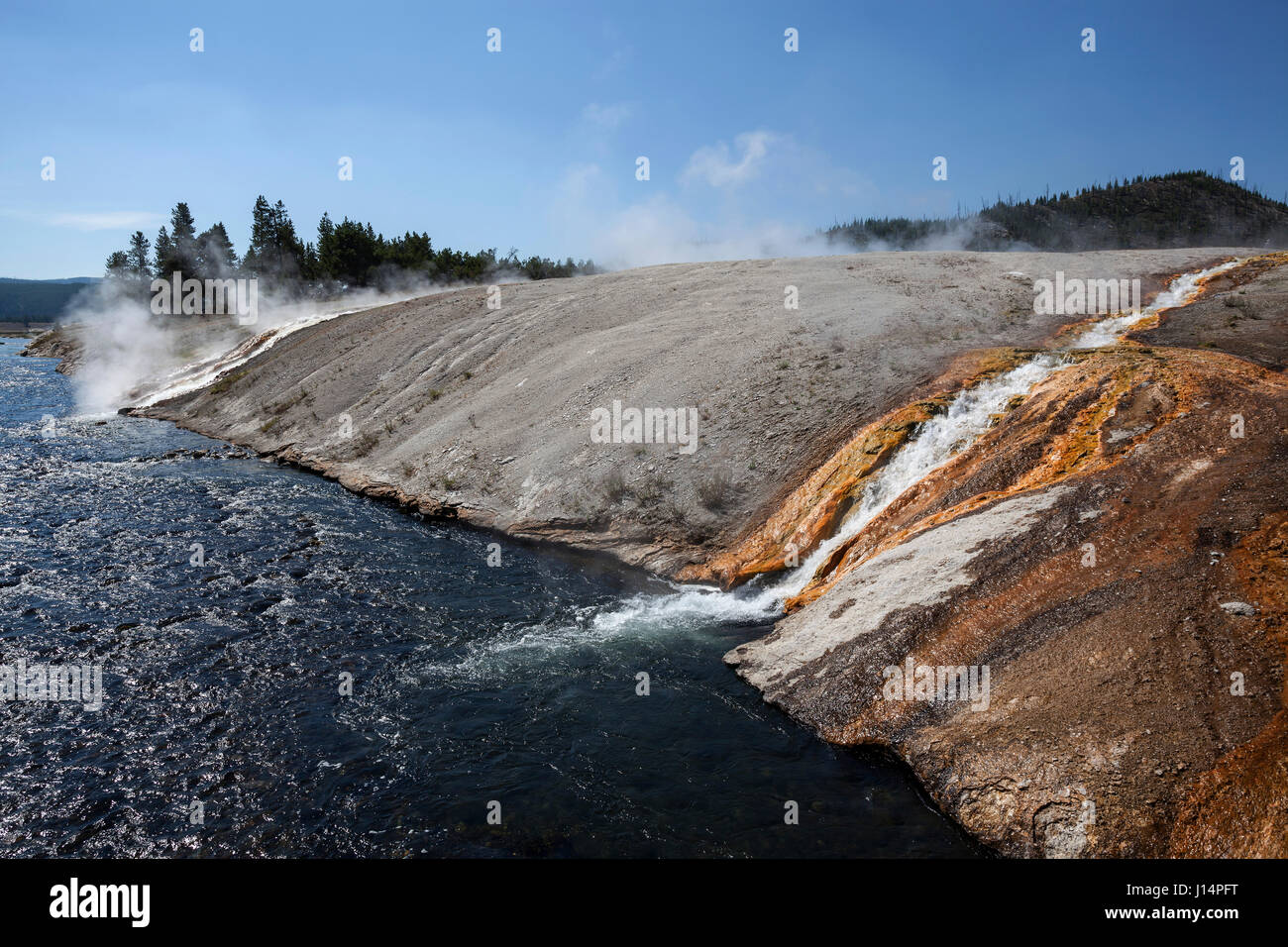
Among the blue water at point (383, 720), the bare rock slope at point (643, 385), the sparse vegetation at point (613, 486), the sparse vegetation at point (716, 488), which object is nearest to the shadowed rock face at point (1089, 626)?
the blue water at point (383, 720)

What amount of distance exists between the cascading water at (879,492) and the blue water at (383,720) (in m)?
0.61

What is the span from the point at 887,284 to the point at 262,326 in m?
40.6


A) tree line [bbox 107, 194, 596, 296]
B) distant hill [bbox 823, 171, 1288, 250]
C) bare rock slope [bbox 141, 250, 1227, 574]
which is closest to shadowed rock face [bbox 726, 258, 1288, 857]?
bare rock slope [bbox 141, 250, 1227, 574]

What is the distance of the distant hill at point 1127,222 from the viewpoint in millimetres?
81438

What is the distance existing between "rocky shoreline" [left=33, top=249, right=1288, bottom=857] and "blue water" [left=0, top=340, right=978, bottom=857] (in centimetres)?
124

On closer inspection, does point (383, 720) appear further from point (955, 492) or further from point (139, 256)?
point (139, 256)

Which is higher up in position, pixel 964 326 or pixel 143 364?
pixel 143 364

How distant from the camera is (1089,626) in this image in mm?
9586

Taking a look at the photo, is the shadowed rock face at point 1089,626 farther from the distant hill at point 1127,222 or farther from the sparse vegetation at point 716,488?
the distant hill at point 1127,222

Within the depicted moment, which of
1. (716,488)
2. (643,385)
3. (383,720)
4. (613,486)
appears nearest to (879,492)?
(716,488)

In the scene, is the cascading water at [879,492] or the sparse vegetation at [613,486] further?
the sparse vegetation at [613,486]
